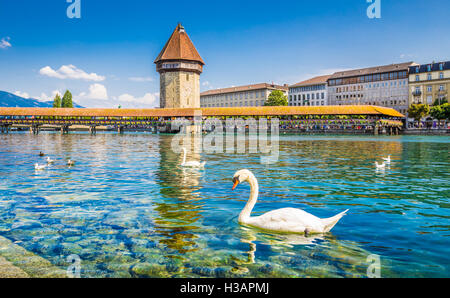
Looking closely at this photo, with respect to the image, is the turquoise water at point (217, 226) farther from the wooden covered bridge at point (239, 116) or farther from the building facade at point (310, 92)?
the building facade at point (310, 92)

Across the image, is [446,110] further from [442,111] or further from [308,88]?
[308,88]

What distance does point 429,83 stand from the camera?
6944cm

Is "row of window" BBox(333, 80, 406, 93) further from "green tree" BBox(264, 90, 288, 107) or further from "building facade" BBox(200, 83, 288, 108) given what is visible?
"building facade" BBox(200, 83, 288, 108)

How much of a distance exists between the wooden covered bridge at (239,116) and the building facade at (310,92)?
2768cm

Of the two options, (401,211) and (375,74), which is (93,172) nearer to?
(401,211)

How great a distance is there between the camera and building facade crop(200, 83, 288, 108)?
102 metres

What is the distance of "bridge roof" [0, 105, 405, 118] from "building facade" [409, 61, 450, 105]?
34.8 feet

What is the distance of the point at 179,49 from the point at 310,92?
40201mm

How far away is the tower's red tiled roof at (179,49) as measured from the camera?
68.1m

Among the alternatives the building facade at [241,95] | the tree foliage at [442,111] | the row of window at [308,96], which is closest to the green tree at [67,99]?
the building facade at [241,95]

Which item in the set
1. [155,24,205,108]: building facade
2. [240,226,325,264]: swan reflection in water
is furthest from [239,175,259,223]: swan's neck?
[155,24,205,108]: building facade

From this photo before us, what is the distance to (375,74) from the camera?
7994cm

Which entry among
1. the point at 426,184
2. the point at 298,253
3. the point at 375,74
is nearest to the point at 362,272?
the point at 298,253

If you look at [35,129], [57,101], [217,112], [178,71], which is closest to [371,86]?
[217,112]
